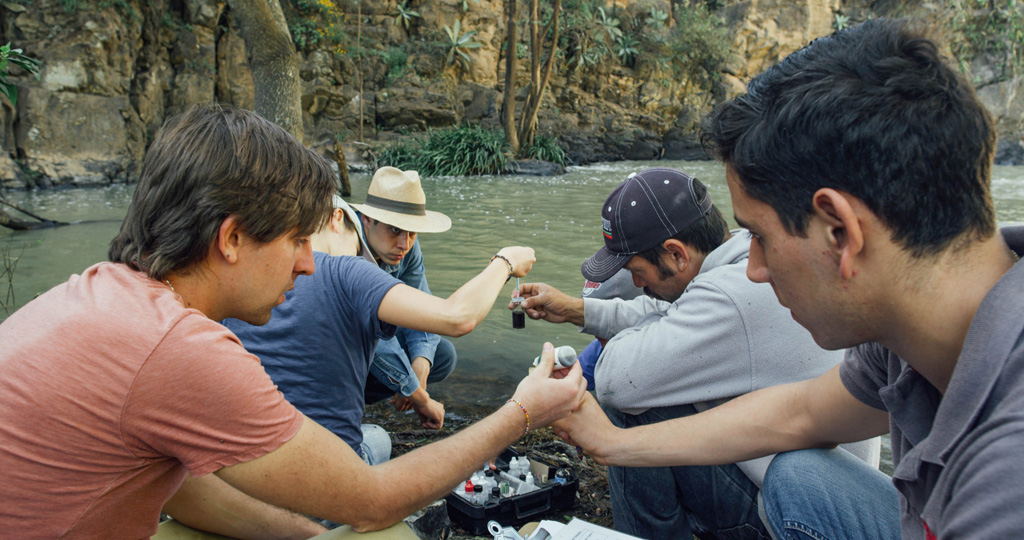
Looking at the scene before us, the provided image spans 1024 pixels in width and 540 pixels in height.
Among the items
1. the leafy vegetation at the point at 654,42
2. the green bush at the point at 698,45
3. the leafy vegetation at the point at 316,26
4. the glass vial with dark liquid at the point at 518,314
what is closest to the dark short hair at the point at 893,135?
the glass vial with dark liquid at the point at 518,314

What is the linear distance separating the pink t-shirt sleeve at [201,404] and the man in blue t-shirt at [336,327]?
2.77 ft

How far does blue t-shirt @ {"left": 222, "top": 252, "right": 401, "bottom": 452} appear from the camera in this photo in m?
2.28

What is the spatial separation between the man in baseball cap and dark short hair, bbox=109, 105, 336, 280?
120cm

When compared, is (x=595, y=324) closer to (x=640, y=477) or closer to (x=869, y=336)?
(x=640, y=477)

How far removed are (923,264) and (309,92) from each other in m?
22.8

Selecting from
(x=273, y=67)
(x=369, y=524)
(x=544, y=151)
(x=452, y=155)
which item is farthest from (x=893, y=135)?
(x=544, y=151)

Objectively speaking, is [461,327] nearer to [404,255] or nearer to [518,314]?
Result: [518,314]

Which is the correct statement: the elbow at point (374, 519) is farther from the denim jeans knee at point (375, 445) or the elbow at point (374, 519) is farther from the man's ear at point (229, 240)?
the denim jeans knee at point (375, 445)

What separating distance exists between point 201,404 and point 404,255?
2.73m

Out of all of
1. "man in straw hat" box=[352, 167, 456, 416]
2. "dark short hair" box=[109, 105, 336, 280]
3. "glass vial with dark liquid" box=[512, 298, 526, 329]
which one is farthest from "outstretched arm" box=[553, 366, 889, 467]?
"man in straw hat" box=[352, 167, 456, 416]

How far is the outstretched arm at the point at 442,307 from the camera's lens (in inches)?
89.3

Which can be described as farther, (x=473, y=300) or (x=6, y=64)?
(x=6, y=64)

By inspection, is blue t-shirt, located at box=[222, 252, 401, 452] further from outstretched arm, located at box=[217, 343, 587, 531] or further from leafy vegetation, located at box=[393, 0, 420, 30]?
leafy vegetation, located at box=[393, 0, 420, 30]

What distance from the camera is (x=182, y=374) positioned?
1.31m
